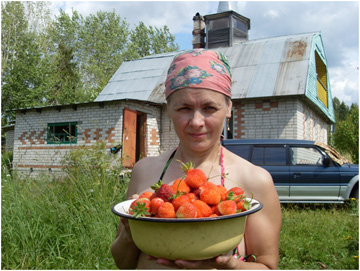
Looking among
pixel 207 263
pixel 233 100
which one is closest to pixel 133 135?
pixel 233 100

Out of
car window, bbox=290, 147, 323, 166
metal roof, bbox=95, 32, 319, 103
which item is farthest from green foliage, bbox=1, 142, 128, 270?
metal roof, bbox=95, 32, 319, 103

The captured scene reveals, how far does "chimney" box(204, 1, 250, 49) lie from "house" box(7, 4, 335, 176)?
0.16 feet

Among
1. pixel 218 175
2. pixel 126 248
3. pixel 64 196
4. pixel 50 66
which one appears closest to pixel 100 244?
pixel 64 196

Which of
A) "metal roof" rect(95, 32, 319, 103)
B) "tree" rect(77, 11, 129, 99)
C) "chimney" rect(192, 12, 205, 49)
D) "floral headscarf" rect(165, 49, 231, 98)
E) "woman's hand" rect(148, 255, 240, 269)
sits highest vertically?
"tree" rect(77, 11, 129, 99)

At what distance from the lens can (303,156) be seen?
7.61m

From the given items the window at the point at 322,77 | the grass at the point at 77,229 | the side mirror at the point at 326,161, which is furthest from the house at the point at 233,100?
the grass at the point at 77,229

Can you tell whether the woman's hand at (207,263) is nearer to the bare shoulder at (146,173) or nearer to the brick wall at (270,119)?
the bare shoulder at (146,173)

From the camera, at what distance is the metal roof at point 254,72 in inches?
444

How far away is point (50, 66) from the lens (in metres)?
25.6

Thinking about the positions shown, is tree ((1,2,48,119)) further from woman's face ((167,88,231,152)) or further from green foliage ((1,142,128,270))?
woman's face ((167,88,231,152))

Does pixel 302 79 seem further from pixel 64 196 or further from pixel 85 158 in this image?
pixel 64 196

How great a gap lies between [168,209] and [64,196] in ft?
12.0

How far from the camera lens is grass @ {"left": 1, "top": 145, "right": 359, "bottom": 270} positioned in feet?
12.2

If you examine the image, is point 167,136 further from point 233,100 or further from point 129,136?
point 233,100
